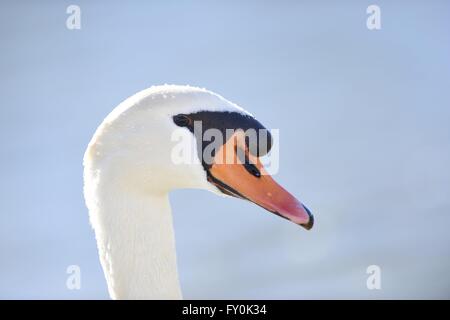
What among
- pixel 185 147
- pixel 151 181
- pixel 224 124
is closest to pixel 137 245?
pixel 151 181

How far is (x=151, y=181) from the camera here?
102 inches

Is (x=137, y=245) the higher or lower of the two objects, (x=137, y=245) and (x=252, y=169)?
the lower

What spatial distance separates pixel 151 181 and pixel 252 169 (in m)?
0.25

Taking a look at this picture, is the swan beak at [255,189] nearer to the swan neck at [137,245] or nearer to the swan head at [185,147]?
the swan head at [185,147]

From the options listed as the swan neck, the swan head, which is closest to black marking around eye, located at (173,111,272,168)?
the swan head

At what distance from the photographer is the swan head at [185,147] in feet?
8.34

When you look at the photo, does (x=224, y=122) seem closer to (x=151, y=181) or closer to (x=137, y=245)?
(x=151, y=181)

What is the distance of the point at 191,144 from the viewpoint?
2.58 m

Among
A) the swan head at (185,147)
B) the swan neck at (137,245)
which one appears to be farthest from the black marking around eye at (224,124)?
the swan neck at (137,245)

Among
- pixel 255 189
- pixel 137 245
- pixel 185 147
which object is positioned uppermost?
pixel 185 147
